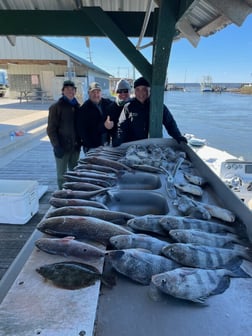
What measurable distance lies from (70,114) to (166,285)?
299 cm

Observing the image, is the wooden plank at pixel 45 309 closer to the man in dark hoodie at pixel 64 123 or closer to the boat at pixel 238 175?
the man in dark hoodie at pixel 64 123

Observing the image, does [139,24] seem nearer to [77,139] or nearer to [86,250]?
[77,139]

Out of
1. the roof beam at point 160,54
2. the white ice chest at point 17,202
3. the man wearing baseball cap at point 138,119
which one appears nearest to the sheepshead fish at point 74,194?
the white ice chest at point 17,202

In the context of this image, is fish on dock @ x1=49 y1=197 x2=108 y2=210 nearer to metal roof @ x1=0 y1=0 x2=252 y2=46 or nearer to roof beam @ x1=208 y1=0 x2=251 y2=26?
roof beam @ x1=208 y1=0 x2=251 y2=26

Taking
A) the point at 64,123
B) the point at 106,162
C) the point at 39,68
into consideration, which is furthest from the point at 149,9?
the point at 39,68

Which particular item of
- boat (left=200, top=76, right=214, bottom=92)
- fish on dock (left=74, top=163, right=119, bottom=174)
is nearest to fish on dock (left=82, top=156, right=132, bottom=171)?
fish on dock (left=74, top=163, right=119, bottom=174)

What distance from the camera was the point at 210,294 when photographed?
3.35 feet

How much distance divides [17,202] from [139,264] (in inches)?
90.6

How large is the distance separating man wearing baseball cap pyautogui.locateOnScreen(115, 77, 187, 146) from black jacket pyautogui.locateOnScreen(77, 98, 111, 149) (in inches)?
11.0

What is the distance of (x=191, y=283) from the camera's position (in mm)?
1010

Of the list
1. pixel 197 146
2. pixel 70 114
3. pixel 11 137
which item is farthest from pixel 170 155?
pixel 197 146

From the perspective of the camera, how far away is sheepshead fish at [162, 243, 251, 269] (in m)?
1.15

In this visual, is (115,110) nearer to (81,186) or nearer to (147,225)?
(81,186)

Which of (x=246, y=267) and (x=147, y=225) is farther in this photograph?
(x=147, y=225)
